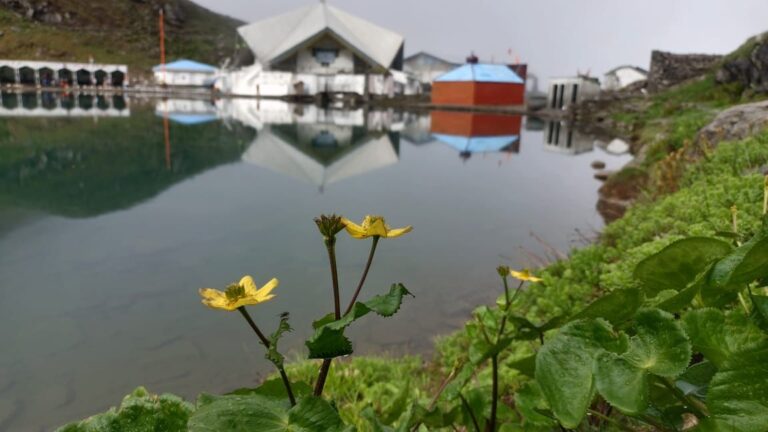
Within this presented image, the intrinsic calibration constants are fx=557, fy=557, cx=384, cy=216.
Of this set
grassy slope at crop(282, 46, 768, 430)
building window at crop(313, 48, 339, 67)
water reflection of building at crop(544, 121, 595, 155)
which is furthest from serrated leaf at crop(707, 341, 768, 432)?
building window at crop(313, 48, 339, 67)

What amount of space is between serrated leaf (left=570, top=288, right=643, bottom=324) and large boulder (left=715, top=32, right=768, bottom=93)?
63.0 ft

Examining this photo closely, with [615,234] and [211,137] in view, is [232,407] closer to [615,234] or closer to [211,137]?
[615,234]

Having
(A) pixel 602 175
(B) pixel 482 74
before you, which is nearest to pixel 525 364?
(A) pixel 602 175

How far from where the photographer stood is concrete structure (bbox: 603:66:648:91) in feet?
166

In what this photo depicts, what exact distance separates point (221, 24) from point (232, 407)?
327 feet

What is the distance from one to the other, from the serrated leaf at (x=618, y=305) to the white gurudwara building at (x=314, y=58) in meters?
41.8

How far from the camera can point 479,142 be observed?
55.0 ft

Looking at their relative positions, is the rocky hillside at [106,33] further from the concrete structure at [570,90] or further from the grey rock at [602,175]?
the grey rock at [602,175]

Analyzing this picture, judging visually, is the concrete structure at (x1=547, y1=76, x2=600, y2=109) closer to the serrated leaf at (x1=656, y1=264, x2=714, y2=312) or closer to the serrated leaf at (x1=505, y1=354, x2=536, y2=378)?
the serrated leaf at (x1=505, y1=354, x2=536, y2=378)

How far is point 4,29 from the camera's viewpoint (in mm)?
59000

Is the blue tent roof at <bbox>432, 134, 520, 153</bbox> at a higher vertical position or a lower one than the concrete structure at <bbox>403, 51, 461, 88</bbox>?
lower

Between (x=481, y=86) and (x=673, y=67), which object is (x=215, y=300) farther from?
(x=481, y=86)

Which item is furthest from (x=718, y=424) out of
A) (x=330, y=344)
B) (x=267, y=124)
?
(x=267, y=124)

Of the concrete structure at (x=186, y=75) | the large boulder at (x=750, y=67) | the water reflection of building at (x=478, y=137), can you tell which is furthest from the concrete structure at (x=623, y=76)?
the concrete structure at (x=186, y=75)
